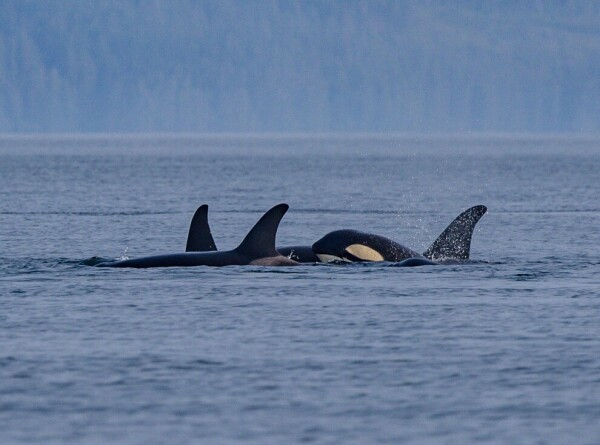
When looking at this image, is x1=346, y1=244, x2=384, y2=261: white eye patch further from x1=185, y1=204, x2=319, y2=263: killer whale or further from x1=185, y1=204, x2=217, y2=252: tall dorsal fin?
x1=185, y1=204, x2=217, y2=252: tall dorsal fin

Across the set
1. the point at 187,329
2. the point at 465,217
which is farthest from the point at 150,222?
the point at 187,329

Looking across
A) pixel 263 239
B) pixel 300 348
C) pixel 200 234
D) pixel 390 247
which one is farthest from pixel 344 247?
pixel 300 348

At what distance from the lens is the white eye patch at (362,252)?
25.3 m

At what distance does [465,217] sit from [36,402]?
1272cm

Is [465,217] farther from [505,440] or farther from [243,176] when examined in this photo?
[243,176]

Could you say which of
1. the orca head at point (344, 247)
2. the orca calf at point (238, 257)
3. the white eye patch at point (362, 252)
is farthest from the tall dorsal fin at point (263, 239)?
the white eye patch at point (362, 252)

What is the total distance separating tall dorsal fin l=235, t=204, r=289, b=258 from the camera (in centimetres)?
2383

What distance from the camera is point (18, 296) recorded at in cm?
2136

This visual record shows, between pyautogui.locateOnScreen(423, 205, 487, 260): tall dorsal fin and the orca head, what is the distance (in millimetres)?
1350

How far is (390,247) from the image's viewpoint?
25766mm

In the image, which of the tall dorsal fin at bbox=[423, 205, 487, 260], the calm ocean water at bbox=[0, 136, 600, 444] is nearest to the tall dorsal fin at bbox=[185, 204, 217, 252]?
the calm ocean water at bbox=[0, 136, 600, 444]

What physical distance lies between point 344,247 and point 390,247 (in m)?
0.95

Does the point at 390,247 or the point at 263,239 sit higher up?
the point at 263,239

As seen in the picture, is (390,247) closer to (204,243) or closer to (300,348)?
(204,243)
